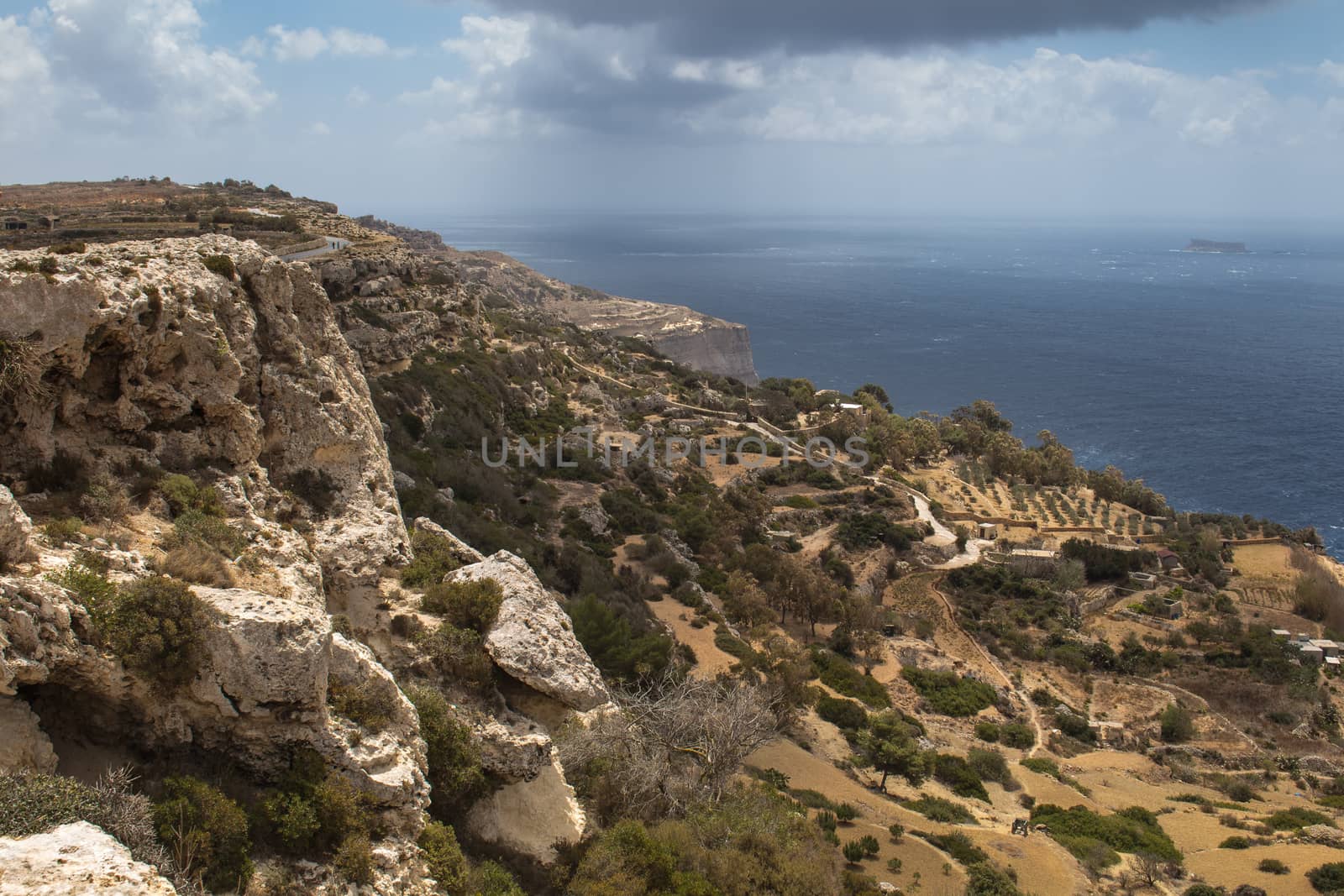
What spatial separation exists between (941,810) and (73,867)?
15.1 m

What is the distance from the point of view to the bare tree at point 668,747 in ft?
30.1

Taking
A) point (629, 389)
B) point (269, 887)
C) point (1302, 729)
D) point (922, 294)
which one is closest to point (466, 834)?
point (269, 887)

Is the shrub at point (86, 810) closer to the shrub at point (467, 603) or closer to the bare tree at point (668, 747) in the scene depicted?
Result: the shrub at point (467, 603)

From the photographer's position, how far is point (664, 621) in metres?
21.5

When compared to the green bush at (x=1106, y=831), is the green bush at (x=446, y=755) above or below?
above

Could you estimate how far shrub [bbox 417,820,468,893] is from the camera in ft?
21.9

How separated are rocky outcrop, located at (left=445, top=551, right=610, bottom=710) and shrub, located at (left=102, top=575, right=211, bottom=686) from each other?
3.36m

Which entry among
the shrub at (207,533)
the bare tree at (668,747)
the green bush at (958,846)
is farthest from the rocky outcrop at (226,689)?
the green bush at (958,846)

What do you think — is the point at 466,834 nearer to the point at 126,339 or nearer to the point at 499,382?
the point at 126,339

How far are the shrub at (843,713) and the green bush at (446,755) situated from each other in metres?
13.2

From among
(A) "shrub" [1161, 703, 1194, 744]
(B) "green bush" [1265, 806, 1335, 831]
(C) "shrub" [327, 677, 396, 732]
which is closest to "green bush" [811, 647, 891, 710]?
(A) "shrub" [1161, 703, 1194, 744]

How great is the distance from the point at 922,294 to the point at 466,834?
506ft

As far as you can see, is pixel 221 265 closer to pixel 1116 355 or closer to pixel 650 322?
pixel 650 322

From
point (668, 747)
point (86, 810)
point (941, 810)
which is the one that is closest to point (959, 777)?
point (941, 810)
